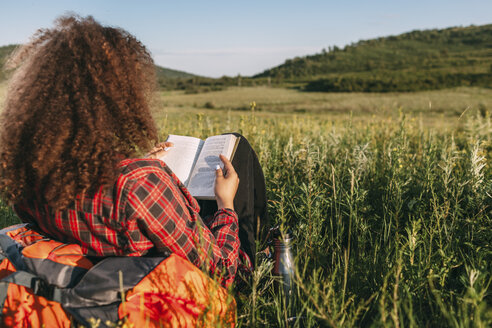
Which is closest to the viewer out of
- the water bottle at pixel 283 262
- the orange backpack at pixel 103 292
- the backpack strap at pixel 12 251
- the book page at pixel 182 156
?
the orange backpack at pixel 103 292

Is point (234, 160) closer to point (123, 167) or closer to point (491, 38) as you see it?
point (123, 167)

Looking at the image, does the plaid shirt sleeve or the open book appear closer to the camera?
the plaid shirt sleeve

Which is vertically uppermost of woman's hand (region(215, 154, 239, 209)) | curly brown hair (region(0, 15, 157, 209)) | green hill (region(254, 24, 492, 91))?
green hill (region(254, 24, 492, 91))

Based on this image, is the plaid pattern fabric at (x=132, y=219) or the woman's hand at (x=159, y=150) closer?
the plaid pattern fabric at (x=132, y=219)

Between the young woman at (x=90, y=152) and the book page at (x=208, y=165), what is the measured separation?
533 millimetres

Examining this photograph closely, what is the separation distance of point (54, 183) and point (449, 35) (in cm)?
12014

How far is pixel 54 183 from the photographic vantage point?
138 cm

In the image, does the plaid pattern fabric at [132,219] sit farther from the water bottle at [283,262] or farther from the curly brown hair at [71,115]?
the water bottle at [283,262]

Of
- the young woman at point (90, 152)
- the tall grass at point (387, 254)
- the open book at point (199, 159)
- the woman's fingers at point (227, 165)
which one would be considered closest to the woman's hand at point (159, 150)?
the open book at point (199, 159)

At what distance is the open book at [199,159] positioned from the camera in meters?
2.19

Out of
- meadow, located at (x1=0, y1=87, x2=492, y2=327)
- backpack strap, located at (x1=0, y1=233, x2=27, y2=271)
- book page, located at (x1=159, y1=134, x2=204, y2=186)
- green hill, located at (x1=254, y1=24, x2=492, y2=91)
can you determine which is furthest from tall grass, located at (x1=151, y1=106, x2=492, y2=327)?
green hill, located at (x1=254, y1=24, x2=492, y2=91)

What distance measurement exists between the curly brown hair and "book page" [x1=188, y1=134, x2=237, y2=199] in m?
0.63

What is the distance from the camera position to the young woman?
4.53 ft

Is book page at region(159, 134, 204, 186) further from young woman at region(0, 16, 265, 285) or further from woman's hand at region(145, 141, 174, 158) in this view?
young woman at region(0, 16, 265, 285)
